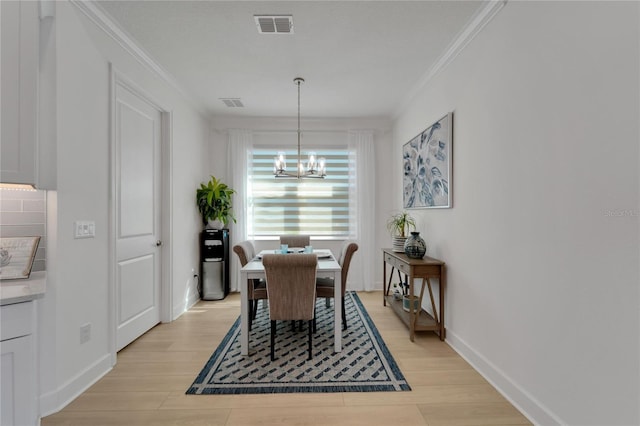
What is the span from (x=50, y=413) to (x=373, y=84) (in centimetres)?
402

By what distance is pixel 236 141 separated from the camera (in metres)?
5.00

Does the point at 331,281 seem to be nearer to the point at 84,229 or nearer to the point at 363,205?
the point at 363,205

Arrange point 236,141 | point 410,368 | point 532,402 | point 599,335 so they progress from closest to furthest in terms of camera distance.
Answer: point 599,335 < point 532,402 < point 410,368 < point 236,141

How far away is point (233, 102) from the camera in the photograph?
4340 millimetres

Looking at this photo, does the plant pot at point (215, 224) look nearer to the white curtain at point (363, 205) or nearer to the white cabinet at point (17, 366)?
the white curtain at point (363, 205)

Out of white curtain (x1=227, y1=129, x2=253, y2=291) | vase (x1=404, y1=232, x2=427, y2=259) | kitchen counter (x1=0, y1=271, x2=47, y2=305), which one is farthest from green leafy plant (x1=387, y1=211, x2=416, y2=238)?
kitchen counter (x1=0, y1=271, x2=47, y2=305)

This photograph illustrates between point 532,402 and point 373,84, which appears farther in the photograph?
point 373,84

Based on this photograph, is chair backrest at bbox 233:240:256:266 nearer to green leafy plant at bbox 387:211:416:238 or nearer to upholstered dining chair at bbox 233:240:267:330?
upholstered dining chair at bbox 233:240:267:330

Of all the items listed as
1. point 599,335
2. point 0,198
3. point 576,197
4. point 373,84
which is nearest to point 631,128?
point 576,197

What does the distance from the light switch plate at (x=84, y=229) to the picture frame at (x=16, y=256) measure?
0.28 meters

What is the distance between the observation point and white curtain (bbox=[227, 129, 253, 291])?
16.2 feet

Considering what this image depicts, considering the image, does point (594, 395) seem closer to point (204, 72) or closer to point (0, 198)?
point (0, 198)

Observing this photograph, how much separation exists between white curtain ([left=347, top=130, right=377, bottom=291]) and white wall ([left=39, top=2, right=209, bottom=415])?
3.23 metres

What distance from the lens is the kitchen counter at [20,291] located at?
4.21 ft
